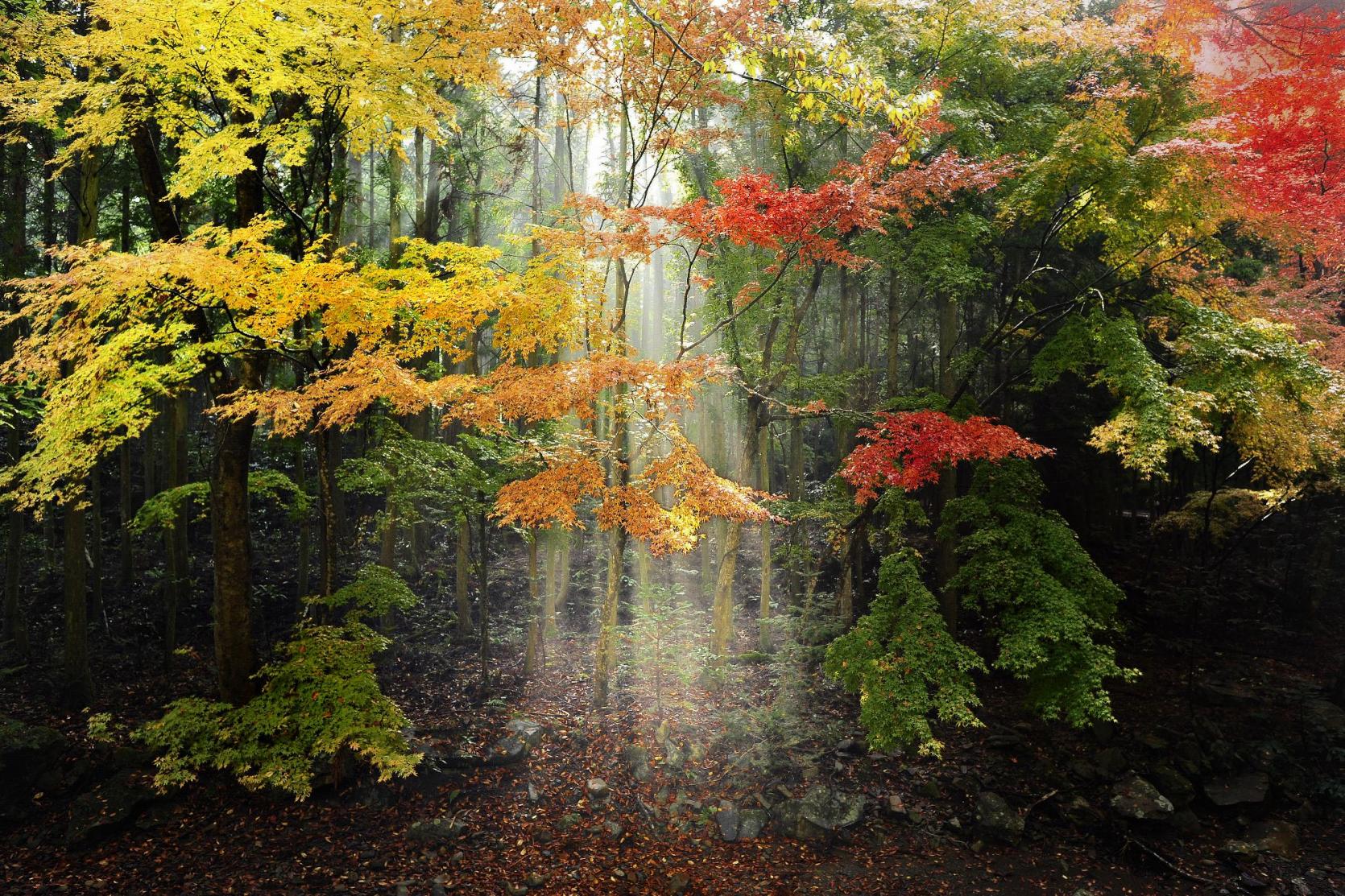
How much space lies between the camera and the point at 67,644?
8766mm

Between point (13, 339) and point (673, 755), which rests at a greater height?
point (13, 339)

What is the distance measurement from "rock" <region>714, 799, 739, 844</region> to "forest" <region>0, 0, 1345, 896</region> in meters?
0.07

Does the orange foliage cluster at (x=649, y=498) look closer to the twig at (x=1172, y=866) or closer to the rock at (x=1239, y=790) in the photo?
the twig at (x=1172, y=866)

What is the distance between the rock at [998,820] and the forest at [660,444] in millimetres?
39

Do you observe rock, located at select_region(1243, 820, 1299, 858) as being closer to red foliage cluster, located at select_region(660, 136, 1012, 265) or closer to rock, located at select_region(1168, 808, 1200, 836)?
rock, located at select_region(1168, 808, 1200, 836)

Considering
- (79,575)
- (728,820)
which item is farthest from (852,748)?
(79,575)

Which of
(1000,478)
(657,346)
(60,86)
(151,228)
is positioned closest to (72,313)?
(60,86)

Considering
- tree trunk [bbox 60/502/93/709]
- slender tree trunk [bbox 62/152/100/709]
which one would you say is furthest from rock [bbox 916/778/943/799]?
tree trunk [bbox 60/502/93/709]

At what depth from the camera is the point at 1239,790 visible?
27.1 ft

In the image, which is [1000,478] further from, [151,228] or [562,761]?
[151,228]

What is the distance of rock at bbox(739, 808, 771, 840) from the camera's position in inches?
298

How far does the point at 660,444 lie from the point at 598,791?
457 cm

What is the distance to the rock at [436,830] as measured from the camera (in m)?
7.06

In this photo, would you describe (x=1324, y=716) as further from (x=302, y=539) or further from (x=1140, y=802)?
(x=302, y=539)
